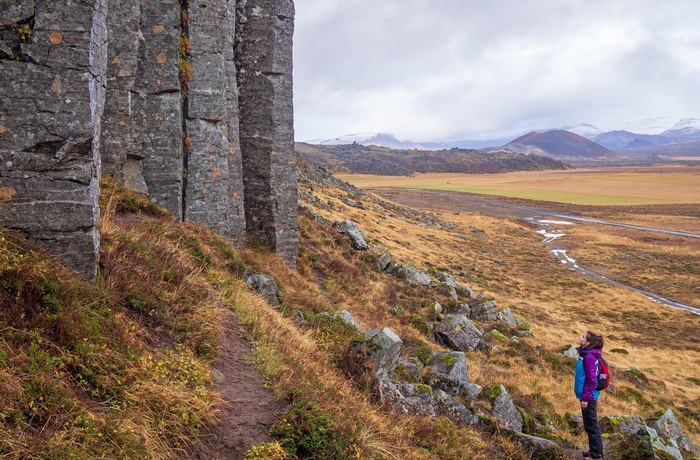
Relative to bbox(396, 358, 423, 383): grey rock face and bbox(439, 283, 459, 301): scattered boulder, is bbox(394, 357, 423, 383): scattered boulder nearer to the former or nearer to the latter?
bbox(396, 358, 423, 383): grey rock face

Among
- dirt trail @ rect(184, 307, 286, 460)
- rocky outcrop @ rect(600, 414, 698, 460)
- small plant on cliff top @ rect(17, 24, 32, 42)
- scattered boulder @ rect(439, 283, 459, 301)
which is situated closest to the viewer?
dirt trail @ rect(184, 307, 286, 460)

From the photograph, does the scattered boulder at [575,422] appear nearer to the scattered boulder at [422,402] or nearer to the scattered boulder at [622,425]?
the scattered boulder at [622,425]

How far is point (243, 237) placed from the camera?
52.5ft

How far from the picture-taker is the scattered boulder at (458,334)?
724 inches

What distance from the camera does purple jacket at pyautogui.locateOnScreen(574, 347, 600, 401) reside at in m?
9.09

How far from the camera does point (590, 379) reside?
9.09 meters

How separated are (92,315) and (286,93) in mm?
13054

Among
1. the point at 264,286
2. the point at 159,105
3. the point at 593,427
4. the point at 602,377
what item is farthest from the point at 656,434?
the point at 159,105

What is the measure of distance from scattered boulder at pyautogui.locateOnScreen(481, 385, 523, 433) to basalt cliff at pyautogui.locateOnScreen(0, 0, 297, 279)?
9536 mm

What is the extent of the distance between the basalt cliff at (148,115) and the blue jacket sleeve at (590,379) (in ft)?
31.7

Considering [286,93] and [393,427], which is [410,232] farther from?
[393,427]

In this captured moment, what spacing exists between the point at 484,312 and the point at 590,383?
1421 centimetres

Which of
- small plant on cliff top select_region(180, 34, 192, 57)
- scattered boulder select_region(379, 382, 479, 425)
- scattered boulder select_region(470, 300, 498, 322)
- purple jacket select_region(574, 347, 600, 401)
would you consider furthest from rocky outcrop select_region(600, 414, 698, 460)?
small plant on cliff top select_region(180, 34, 192, 57)

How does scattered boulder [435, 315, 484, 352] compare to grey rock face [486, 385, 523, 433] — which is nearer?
grey rock face [486, 385, 523, 433]
